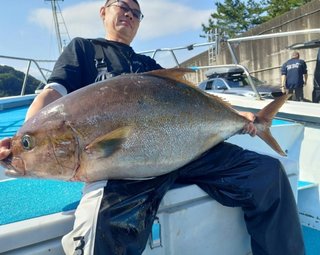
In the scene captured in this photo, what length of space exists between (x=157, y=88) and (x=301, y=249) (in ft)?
3.88

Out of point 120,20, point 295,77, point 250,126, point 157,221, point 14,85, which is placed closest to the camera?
point 157,221

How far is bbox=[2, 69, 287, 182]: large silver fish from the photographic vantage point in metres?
1.54

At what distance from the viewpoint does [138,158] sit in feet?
5.32

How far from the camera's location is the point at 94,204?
4.99ft

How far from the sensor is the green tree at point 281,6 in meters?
27.2

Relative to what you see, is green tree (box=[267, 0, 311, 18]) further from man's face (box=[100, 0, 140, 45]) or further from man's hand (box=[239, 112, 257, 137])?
man's hand (box=[239, 112, 257, 137])

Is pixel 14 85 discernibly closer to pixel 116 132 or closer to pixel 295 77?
pixel 116 132

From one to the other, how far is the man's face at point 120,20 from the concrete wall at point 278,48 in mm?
10519

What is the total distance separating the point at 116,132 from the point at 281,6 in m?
31.4

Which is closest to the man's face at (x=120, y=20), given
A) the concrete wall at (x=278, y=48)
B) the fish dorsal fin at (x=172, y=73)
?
the fish dorsal fin at (x=172, y=73)

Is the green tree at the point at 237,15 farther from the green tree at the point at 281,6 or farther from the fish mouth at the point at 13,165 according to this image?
the fish mouth at the point at 13,165

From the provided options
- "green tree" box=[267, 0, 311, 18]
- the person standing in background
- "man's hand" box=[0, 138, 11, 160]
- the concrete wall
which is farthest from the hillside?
"green tree" box=[267, 0, 311, 18]

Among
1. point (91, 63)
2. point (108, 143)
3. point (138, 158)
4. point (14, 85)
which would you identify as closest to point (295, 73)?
point (14, 85)

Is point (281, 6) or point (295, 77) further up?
point (281, 6)
